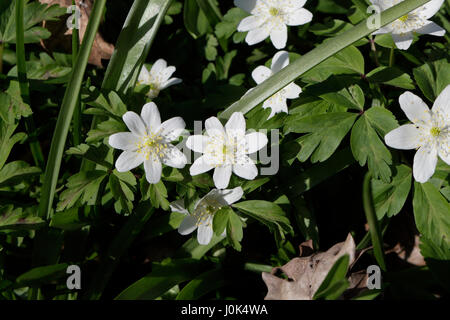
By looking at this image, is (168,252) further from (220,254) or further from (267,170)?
(267,170)

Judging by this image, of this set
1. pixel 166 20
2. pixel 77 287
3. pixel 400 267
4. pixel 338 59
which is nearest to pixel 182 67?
pixel 166 20

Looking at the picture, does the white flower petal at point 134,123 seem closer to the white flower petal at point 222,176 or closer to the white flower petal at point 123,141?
the white flower petal at point 123,141

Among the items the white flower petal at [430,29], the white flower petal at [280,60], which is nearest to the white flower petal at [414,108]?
the white flower petal at [430,29]

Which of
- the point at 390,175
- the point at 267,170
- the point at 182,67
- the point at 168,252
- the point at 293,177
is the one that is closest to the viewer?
the point at 390,175

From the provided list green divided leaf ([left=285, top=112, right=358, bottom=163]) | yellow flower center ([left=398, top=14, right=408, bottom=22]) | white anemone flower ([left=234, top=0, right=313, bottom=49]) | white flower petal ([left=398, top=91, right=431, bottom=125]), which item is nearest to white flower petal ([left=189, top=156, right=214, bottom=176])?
green divided leaf ([left=285, top=112, right=358, bottom=163])

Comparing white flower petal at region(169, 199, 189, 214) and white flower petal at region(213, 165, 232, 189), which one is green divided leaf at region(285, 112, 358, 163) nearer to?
white flower petal at region(213, 165, 232, 189)
